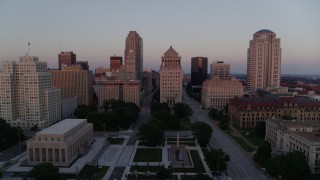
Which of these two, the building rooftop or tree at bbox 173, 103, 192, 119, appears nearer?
the building rooftop

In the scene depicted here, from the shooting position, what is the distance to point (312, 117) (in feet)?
456

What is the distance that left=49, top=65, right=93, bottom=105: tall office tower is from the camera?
192 metres

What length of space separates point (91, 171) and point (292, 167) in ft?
159

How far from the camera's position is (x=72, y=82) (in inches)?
7633

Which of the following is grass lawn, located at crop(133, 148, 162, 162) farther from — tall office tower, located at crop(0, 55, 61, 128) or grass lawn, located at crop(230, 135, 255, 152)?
tall office tower, located at crop(0, 55, 61, 128)

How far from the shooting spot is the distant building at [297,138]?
77.9 meters

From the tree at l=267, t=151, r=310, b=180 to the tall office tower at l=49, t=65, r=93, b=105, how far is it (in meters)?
143

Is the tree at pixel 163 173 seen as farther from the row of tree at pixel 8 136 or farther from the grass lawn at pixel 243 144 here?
the row of tree at pixel 8 136

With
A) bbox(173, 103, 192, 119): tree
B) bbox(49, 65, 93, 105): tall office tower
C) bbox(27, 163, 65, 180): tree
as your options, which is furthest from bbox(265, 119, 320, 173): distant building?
bbox(49, 65, 93, 105): tall office tower

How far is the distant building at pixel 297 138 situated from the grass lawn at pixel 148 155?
3741cm

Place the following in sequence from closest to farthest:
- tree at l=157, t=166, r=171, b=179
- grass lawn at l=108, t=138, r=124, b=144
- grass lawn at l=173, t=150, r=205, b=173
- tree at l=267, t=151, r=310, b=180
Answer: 1. tree at l=267, t=151, r=310, b=180
2. tree at l=157, t=166, r=171, b=179
3. grass lawn at l=173, t=150, r=205, b=173
4. grass lawn at l=108, t=138, r=124, b=144

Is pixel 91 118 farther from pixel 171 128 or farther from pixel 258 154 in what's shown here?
pixel 258 154

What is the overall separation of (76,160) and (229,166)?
141 ft

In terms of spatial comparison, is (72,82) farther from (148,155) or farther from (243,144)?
(243,144)
